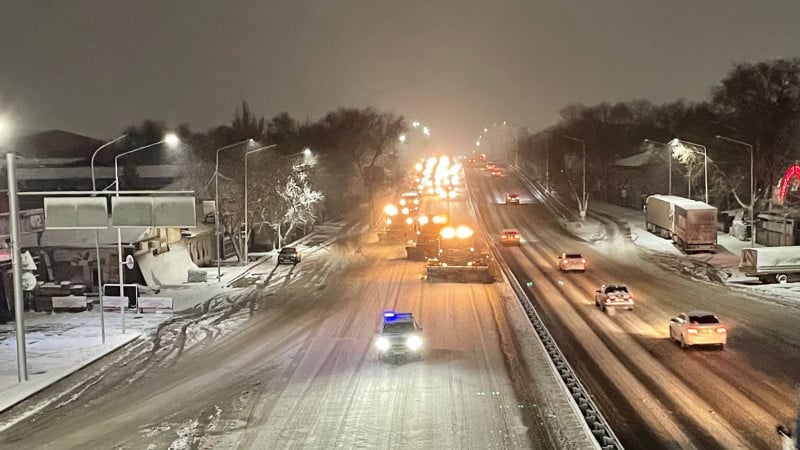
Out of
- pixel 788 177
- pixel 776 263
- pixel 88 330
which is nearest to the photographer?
pixel 88 330

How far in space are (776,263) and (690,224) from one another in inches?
535

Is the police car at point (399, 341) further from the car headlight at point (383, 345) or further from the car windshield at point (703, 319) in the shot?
the car windshield at point (703, 319)

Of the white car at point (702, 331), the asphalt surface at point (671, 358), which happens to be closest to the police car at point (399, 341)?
the asphalt surface at point (671, 358)

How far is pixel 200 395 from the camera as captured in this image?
79.4 ft

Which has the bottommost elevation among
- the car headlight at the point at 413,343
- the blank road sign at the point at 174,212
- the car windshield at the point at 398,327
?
the car headlight at the point at 413,343

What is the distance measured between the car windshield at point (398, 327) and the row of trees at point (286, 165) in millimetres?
36104

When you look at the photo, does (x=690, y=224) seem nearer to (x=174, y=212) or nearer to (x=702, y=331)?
(x=702, y=331)

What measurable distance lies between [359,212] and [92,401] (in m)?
85.7

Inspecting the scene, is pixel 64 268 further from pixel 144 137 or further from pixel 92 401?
pixel 144 137

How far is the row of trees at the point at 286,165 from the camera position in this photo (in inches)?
2657

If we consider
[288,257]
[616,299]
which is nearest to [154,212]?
[616,299]

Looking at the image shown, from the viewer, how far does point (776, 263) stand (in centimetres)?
4516

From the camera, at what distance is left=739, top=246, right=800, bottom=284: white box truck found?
147 ft

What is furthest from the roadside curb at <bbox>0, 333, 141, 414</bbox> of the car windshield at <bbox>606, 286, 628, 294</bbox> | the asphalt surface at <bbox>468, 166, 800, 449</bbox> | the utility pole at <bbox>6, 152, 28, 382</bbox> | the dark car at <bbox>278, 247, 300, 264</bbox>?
the dark car at <bbox>278, 247, 300, 264</bbox>
